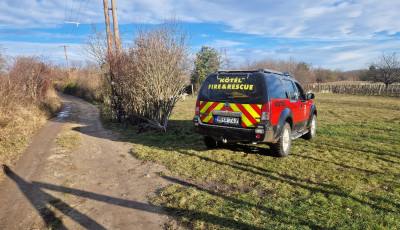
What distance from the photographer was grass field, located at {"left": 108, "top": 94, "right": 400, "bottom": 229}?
319 cm

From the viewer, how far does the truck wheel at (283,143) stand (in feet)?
17.9

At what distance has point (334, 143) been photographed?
276 inches

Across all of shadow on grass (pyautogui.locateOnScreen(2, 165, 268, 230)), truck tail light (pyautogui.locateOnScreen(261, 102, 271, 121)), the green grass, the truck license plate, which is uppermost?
truck tail light (pyautogui.locateOnScreen(261, 102, 271, 121))

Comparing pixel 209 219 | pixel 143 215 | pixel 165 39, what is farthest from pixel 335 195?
pixel 165 39

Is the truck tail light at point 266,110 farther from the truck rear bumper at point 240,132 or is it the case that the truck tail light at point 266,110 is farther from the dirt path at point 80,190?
the dirt path at point 80,190

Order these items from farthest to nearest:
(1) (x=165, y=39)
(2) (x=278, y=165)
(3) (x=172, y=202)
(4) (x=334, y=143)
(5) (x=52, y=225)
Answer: (1) (x=165, y=39) < (4) (x=334, y=143) < (2) (x=278, y=165) < (3) (x=172, y=202) < (5) (x=52, y=225)

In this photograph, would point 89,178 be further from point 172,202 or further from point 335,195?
point 335,195

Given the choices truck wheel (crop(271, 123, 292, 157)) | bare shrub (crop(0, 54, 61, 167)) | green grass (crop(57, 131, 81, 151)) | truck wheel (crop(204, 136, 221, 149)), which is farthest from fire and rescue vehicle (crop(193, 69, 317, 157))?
bare shrub (crop(0, 54, 61, 167))

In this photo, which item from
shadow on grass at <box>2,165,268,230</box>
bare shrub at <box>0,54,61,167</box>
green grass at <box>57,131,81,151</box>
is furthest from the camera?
green grass at <box>57,131,81,151</box>

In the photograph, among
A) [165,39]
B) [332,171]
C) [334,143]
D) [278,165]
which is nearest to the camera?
[332,171]

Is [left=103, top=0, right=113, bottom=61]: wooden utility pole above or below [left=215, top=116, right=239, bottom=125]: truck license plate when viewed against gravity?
above

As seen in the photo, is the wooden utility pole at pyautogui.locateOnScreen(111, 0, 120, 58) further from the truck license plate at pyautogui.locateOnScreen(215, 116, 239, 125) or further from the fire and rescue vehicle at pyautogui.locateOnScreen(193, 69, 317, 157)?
the truck license plate at pyautogui.locateOnScreen(215, 116, 239, 125)

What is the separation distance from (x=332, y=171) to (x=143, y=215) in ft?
12.5

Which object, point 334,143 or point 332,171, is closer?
point 332,171
